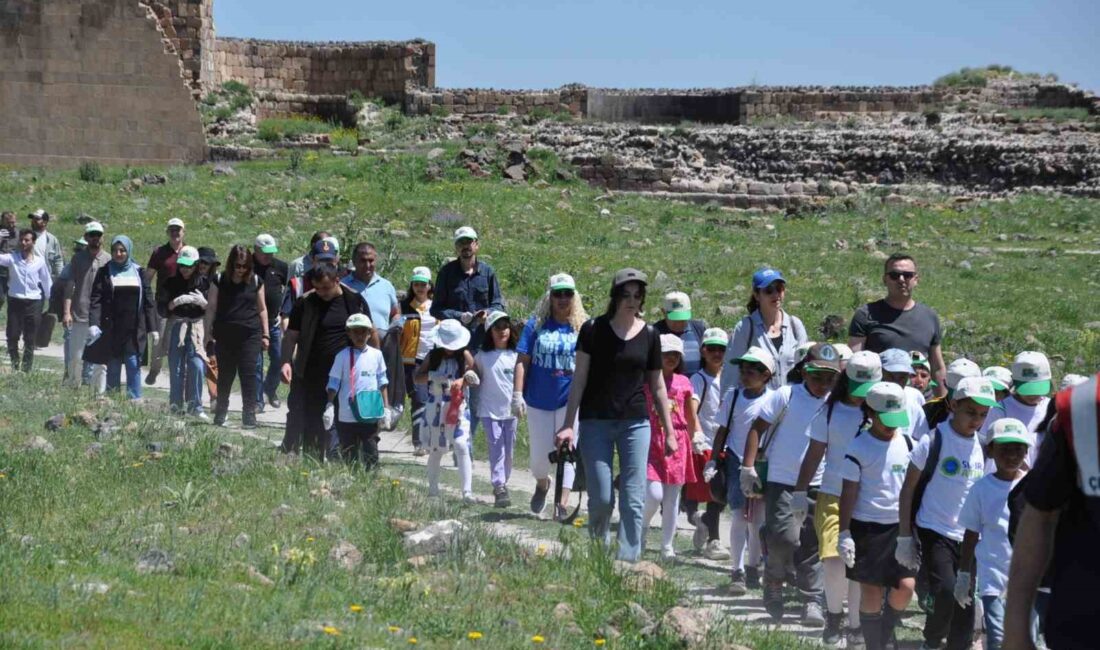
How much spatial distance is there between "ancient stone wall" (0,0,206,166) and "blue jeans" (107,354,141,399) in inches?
838

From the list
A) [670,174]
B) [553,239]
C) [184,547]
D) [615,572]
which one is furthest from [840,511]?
[670,174]

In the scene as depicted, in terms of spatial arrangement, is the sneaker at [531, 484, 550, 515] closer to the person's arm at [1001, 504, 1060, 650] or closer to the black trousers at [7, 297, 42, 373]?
the person's arm at [1001, 504, 1060, 650]

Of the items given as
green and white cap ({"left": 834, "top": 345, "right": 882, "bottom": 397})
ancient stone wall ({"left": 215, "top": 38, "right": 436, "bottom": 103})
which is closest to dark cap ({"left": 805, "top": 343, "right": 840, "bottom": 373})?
green and white cap ({"left": 834, "top": 345, "right": 882, "bottom": 397})

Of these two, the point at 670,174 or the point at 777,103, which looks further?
the point at 777,103

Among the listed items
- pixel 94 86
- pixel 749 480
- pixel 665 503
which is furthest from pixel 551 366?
pixel 94 86

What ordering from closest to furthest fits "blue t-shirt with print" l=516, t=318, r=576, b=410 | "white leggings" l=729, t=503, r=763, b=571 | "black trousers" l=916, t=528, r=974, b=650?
"black trousers" l=916, t=528, r=974, b=650 < "white leggings" l=729, t=503, r=763, b=571 < "blue t-shirt with print" l=516, t=318, r=576, b=410

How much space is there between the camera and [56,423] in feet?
34.5

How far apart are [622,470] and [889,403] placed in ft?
5.20

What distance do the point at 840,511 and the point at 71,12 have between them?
1180 inches

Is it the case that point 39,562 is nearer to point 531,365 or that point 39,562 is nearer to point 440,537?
point 440,537

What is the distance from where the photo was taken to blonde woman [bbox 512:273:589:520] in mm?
9664

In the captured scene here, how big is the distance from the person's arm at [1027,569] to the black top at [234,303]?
9.16m

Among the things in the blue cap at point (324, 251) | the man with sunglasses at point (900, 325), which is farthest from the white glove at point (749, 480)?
the blue cap at point (324, 251)

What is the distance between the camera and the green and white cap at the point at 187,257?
12.9m
